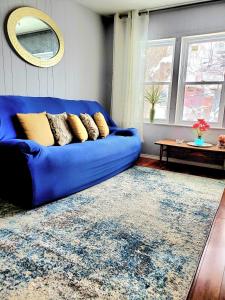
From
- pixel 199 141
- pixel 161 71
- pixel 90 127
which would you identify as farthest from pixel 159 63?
pixel 90 127

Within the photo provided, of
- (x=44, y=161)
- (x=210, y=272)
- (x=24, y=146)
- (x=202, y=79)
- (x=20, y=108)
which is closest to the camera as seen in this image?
(x=210, y=272)

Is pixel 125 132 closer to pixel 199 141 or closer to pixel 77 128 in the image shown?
pixel 77 128

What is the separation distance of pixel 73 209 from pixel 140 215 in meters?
0.61

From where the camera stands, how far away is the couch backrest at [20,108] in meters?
2.41

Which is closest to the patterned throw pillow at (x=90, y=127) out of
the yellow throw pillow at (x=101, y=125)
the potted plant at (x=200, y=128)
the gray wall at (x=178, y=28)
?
the yellow throw pillow at (x=101, y=125)

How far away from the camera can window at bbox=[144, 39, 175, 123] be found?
3.87 metres

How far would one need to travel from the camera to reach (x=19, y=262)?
1.34 m

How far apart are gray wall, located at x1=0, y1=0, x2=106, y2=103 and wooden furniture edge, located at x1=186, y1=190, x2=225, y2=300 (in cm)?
264

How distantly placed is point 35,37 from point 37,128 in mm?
1305

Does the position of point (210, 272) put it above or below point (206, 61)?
below

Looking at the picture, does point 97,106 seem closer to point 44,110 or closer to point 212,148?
point 44,110

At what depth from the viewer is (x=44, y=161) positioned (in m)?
2.03

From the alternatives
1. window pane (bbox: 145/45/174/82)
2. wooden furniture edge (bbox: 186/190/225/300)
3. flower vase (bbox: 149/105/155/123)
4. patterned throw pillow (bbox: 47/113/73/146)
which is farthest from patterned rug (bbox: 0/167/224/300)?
window pane (bbox: 145/45/174/82)

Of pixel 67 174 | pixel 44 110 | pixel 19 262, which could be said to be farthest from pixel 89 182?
pixel 19 262
